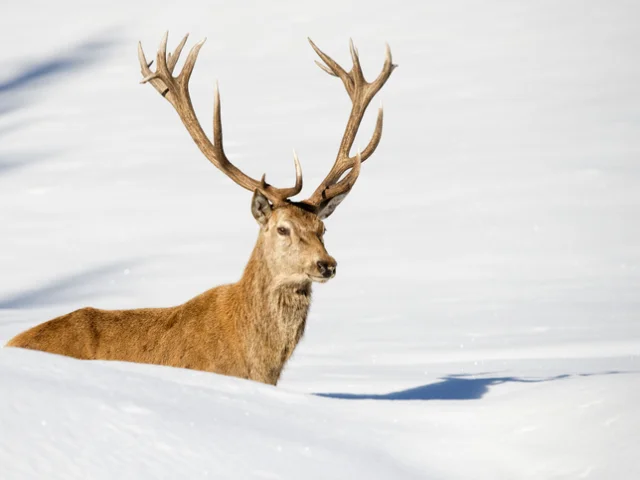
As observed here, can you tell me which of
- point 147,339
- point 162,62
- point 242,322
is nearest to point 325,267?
point 242,322

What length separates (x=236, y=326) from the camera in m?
8.65

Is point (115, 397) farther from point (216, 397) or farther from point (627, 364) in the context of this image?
point (627, 364)

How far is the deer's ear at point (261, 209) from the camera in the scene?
8.87 metres

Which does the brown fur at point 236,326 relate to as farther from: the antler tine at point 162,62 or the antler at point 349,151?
the antler tine at point 162,62

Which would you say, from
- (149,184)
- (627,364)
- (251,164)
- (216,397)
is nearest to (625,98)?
(251,164)

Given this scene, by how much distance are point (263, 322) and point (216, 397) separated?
296 cm

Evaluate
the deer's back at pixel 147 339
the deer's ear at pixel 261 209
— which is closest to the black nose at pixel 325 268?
the deer's ear at pixel 261 209

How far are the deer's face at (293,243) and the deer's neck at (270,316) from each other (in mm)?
80

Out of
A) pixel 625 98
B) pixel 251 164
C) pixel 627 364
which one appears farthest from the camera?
pixel 625 98

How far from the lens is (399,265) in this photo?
21500mm

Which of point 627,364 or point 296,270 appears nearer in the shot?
point 296,270

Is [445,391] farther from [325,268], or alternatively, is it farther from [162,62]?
[162,62]

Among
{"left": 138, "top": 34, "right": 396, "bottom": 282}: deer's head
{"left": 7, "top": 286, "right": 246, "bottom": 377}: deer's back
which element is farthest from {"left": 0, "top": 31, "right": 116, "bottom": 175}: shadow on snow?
{"left": 7, "top": 286, "right": 246, "bottom": 377}: deer's back

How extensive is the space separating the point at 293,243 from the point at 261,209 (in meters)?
0.47
